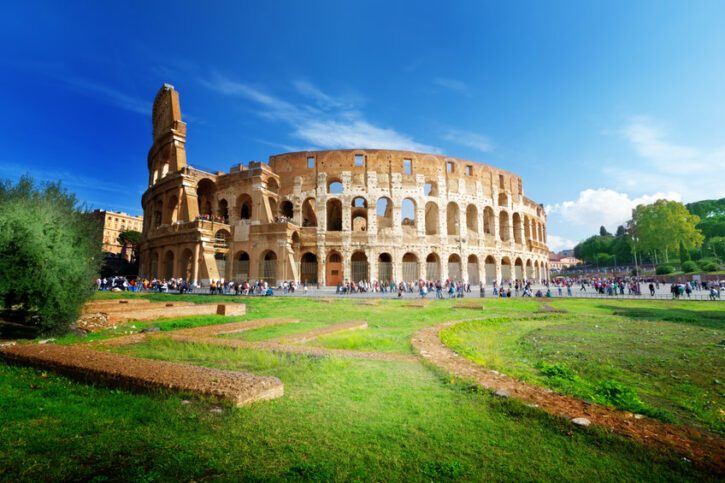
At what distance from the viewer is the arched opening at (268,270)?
95.4ft

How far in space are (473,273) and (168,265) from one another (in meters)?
27.9

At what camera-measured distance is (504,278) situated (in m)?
36.5

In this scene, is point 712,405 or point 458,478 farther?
point 712,405

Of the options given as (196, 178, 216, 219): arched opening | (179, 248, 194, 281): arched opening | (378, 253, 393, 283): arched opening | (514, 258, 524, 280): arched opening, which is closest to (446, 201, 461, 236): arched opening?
(378, 253, 393, 283): arched opening

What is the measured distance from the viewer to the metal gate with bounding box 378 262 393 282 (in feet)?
105

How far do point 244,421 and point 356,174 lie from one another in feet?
99.2

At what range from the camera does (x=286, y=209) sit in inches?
1371

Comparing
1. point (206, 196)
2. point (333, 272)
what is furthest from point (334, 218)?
point (206, 196)

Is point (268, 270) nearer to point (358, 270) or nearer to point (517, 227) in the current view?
point (358, 270)

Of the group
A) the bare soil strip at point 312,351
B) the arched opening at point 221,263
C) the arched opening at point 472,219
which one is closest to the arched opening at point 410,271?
the arched opening at point 472,219

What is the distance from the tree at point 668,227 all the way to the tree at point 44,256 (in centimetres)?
6278

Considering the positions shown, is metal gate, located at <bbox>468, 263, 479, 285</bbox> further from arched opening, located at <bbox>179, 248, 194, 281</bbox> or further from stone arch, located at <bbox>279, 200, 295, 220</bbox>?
arched opening, located at <bbox>179, 248, 194, 281</bbox>

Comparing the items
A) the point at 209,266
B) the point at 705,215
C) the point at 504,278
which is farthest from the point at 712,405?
the point at 705,215

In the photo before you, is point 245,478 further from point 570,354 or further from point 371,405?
point 570,354
